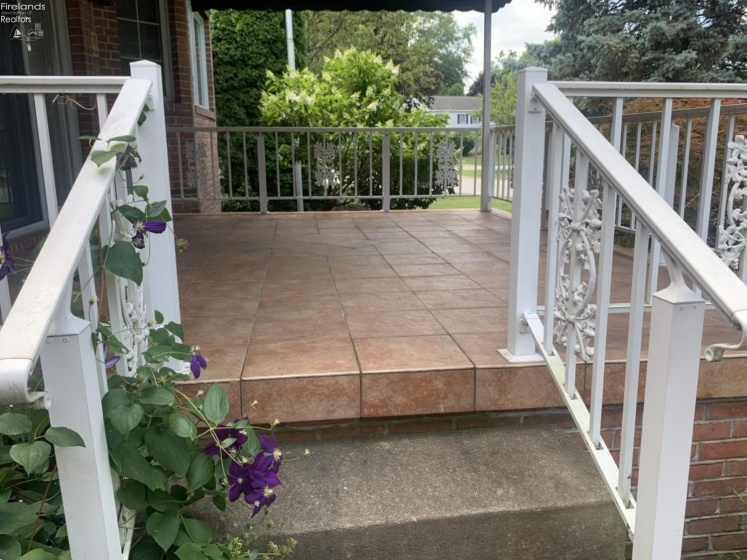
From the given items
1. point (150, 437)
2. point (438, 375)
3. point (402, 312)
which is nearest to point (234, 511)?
point (150, 437)

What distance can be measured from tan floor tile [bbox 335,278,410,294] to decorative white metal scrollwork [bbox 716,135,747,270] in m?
1.32

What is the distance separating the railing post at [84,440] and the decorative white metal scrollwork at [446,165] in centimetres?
565

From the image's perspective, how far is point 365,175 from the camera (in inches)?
295

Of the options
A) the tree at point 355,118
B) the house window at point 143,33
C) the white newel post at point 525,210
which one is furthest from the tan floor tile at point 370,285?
the tree at point 355,118

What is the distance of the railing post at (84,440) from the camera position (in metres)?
0.96

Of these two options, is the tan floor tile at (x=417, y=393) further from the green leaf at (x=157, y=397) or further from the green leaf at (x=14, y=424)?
the green leaf at (x=14, y=424)

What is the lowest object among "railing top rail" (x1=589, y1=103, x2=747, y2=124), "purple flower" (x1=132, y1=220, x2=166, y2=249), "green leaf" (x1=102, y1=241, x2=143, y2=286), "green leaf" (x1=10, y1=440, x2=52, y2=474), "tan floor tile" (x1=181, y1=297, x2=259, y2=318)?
"tan floor tile" (x1=181, y1=297, x2=259, y2=318)

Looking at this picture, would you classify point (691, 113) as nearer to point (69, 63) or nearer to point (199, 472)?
point (199, 472)

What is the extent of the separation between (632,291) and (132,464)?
1.03m

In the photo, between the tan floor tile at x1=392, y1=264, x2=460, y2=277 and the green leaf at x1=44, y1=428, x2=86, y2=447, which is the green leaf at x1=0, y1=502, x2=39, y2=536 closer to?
the green leaf at x1=44, y1=428, x2=86, y2=447

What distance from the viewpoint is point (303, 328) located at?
2180 millimetres

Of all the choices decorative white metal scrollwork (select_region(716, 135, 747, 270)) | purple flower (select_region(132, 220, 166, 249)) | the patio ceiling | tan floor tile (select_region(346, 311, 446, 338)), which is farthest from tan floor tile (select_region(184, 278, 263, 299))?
the patio ceiling

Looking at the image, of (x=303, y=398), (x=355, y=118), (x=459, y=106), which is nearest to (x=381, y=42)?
(x=355, y=118)

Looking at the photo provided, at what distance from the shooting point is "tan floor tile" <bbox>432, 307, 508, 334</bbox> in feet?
7.07
